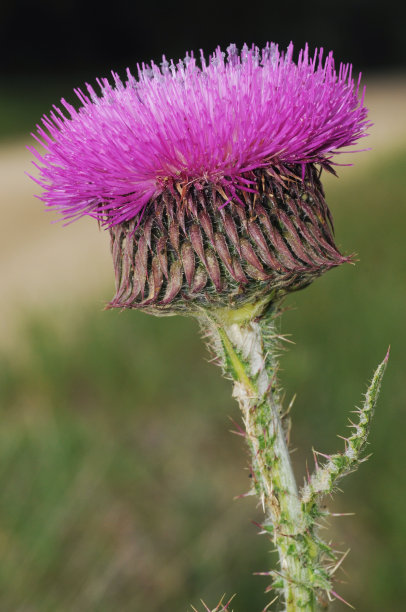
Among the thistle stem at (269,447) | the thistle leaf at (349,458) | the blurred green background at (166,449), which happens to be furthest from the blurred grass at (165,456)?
the thistle leaf at (349,458)

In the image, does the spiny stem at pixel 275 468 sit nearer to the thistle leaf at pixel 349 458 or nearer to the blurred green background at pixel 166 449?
the thistle leaf at pixel 349 458

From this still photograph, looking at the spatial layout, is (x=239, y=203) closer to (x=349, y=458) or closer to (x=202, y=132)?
(x=202, y=132)

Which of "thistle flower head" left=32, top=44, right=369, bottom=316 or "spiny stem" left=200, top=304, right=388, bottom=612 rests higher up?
"thistle flower head" left=32, top=44, right=369, bottom=316

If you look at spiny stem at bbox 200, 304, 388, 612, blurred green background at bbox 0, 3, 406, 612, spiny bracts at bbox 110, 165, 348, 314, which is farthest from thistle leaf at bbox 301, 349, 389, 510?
blurred green background at bbox 0, 3, 406, 612

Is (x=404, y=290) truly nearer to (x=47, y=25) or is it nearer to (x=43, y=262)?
(x=43, y=262)

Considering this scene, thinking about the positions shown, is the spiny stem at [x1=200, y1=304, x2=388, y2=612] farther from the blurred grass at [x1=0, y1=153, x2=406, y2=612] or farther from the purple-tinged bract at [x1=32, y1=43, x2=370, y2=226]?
the blurred grass at [x1=0, y1=153, x2=406, y2=612]
